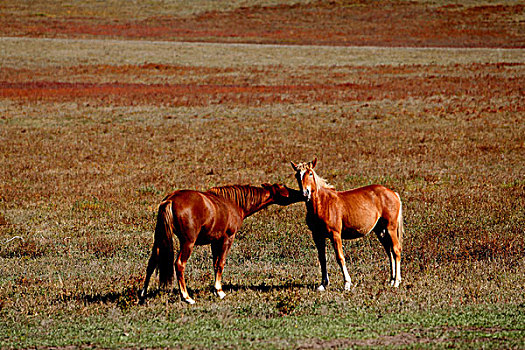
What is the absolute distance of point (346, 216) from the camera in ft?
32.2

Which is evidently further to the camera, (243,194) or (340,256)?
(243,194)

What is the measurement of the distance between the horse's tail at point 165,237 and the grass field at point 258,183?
536 millimetres

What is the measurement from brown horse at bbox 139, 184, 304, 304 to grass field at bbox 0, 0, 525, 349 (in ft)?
1.55

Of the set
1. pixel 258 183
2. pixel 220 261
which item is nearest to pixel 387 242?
pixel 220 261

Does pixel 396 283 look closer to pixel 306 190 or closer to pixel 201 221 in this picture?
pixel 306 190

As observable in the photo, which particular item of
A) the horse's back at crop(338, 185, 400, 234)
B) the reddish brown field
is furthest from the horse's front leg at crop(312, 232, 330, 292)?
the reddish brown field

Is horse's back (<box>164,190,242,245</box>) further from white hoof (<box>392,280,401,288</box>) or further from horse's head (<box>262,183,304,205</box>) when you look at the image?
white hoof (<box>392,280,401,288</box>)

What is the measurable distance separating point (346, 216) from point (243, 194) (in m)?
1.72

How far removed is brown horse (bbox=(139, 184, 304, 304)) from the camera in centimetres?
907

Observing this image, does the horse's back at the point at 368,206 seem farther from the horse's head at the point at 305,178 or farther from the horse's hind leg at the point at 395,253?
the horse's head at the point at 305,178

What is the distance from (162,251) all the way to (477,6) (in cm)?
11404

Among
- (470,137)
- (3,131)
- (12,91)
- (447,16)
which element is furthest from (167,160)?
(447,16)

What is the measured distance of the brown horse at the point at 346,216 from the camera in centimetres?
956

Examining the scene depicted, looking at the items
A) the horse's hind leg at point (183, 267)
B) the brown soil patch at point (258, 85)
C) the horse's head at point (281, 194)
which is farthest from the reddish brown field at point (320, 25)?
the horse's hind leg at point (183, 267)
